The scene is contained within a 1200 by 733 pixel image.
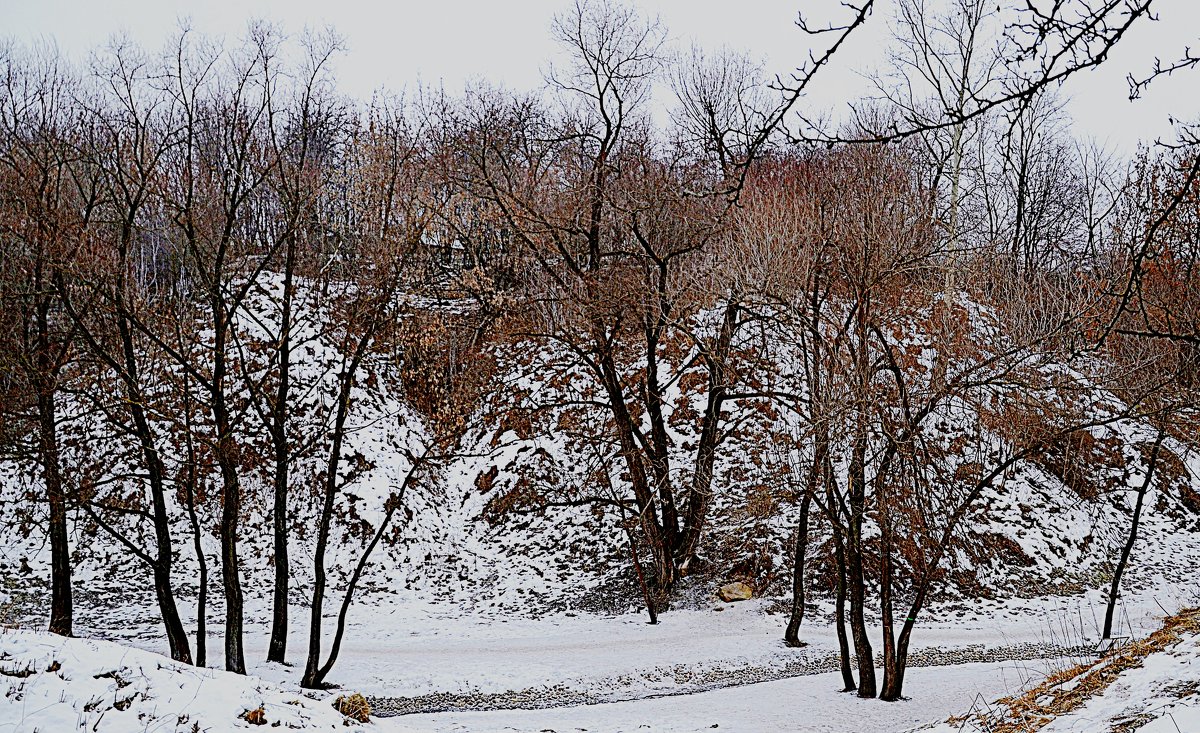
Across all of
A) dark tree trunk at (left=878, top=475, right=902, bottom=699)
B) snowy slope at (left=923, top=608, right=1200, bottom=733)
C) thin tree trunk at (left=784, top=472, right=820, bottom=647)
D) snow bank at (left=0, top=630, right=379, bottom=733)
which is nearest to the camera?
snowy slope at (left=923, top=608, right=1200, bottom=733)

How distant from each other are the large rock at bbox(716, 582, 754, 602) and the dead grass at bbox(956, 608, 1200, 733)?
33.7ft

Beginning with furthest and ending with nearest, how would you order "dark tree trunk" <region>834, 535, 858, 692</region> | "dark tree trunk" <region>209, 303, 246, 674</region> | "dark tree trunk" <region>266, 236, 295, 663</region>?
"dark tree trunk" <region>266, 236, 295, 663</region>
"dark tree trunk" <region>209, 303, 246, 674</region>
"dark tree trunk" <region>834, 535, 858, 692</region>

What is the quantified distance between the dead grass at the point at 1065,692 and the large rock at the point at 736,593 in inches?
404

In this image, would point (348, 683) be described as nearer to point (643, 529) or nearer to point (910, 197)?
point (643, 529)

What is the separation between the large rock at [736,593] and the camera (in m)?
16.4

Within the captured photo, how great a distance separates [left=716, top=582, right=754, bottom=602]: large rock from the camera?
1642 centimetres

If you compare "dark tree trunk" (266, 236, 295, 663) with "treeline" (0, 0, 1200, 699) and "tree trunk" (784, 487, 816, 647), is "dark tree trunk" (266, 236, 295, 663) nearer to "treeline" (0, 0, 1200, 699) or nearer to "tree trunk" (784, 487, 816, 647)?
"treeline" (0, 0, 1200, 699)

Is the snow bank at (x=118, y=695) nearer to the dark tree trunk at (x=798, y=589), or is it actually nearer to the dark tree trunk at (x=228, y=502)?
the dark tree trunk at (x=228, y=502)

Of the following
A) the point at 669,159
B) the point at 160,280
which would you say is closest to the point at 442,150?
the point at 669,159

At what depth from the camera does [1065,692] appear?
5320 mm

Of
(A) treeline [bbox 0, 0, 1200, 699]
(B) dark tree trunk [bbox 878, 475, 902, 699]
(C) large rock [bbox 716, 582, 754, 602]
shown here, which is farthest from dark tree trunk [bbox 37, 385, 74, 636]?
(C) large rock [bbox 716, 582, 754, 602]

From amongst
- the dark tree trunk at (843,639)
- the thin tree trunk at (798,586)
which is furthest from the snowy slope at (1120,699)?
the thin tree trunk at (798,586)

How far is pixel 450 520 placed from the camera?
2038 cm

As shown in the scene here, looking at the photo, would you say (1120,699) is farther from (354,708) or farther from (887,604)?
(887,604)
